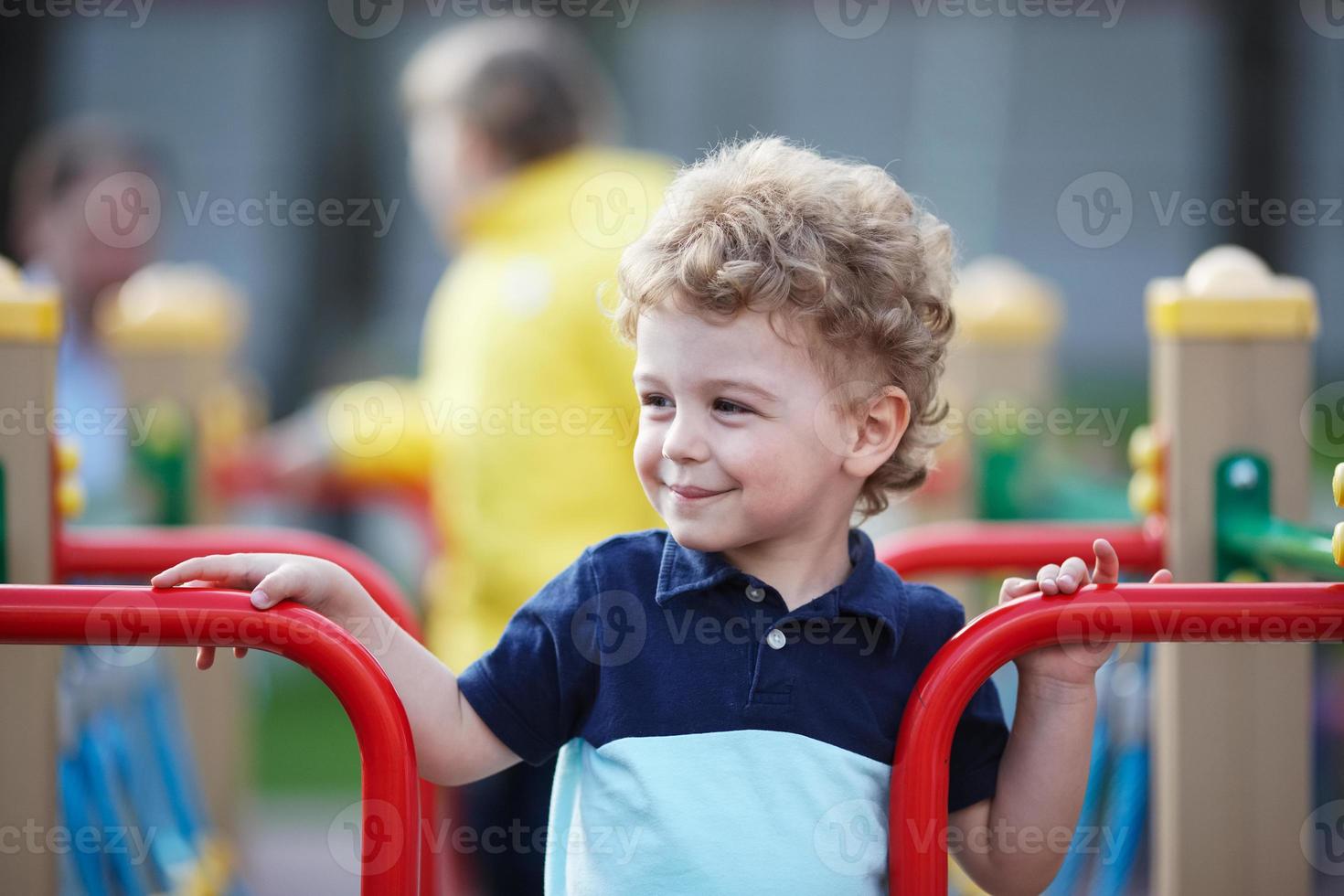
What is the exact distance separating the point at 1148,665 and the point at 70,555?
4.88 feet

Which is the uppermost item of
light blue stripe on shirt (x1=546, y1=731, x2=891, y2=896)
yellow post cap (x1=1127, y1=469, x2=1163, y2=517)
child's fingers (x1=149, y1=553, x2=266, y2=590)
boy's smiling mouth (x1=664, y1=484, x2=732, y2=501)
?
yellow post cap (x1=1127, y1=469, x2=1163, y2=517)

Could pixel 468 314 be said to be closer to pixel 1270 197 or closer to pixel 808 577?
pixel 808 577

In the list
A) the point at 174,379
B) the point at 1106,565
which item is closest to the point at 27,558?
the point at 1106,565

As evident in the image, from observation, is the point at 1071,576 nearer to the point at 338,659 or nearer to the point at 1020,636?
the point at 1020,636

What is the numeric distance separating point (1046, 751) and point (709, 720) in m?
0.33

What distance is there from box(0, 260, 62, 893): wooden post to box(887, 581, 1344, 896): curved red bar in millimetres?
943

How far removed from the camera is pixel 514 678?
138 cm

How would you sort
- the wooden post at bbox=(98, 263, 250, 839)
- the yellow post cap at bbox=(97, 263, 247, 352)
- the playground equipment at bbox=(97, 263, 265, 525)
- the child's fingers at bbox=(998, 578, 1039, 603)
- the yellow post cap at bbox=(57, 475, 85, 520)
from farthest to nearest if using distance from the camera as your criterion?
the yellow post cap at bbox=(97, 263, 247, 352) → the playground equipment at bbox=(97, 263, 265, 525) → the wooden post at bbox=(98, 263, 250, 839) → the yellow post cap at bbox=(57, 475, 85, 520) → the child's fingers at bbox=(998, 578, 1039, 603)

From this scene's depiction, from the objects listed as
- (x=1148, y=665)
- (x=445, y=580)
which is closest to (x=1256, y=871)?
(x=1148, y=665)

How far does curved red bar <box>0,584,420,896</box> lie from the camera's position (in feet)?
4.23

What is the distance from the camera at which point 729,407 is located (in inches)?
53.7

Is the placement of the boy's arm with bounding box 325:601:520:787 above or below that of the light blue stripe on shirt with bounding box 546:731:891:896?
above

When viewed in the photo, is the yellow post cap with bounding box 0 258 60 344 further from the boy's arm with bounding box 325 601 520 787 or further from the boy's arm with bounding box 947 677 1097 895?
the boy's arm with bounding box 947 677 1097 895

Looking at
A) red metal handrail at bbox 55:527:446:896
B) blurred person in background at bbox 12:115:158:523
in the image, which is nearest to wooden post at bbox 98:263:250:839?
blurred person in background at bbox 12:115:158:523
